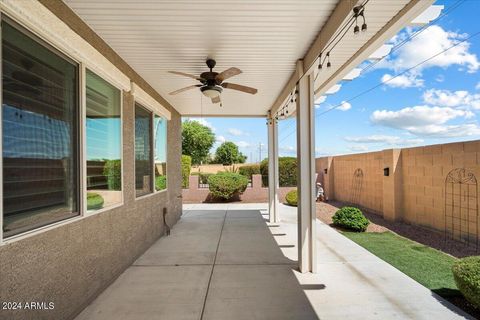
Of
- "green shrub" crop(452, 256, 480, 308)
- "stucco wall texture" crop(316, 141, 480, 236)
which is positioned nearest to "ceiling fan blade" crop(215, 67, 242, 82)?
"green shrub" crop(452, 256, 480, 308)

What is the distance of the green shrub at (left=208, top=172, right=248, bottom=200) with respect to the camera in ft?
36.9

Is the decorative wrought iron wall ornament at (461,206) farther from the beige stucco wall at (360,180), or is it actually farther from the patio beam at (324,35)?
the patio beam at (324,35)

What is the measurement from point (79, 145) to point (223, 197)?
28.9ft

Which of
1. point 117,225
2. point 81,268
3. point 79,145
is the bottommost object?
point 81,268

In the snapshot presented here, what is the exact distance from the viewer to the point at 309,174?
3988 millimetres

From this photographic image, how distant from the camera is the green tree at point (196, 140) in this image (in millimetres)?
28703

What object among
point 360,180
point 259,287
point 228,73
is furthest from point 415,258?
point 360,180

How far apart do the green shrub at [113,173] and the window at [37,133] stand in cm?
72

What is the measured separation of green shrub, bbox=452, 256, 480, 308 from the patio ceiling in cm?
260

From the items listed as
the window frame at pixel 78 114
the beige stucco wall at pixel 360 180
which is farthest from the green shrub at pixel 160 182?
the beige stucco wall at pixel 360 180

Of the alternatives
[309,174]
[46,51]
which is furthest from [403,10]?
[46,51]

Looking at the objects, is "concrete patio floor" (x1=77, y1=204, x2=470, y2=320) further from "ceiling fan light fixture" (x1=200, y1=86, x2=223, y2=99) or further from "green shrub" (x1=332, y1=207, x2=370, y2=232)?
"ceiling fan light fixture" (x1=200, y1=86, x2=223, y2=99)

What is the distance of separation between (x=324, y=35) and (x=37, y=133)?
3009 mm

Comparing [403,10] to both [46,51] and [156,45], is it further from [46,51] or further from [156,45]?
[46,51]
